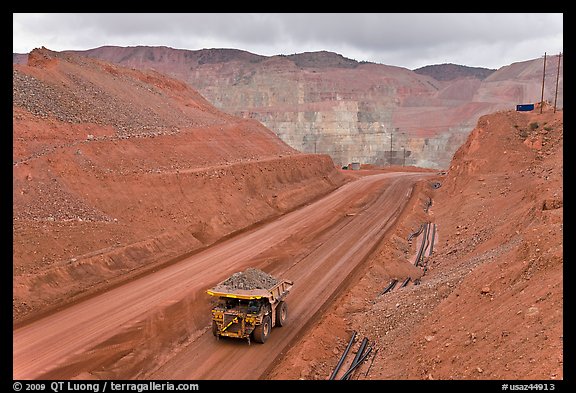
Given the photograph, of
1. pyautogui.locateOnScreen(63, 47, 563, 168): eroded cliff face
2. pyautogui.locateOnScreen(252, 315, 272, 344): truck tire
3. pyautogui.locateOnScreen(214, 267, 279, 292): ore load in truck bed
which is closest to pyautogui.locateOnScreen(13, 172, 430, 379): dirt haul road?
pyautogui.locateOnScreen(252, 315, 272, 344): truck tire

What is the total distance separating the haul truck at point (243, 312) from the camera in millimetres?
11977

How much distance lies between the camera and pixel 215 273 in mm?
18531

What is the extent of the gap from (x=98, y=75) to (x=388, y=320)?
33.4m

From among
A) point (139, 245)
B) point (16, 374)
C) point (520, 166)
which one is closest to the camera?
point (16, 374)

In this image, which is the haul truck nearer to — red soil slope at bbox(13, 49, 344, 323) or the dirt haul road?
the dirt haul road

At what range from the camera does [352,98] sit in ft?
342

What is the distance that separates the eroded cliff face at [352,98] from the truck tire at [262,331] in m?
71.7

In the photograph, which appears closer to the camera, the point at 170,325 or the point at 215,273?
the point at 170,325

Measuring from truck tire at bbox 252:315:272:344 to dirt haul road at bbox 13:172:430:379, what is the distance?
193mm

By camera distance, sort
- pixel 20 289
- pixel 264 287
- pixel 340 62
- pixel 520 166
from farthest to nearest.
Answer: pixel 340 62 < pixel 520 166 < pixel 20 289 < pixel 264 287

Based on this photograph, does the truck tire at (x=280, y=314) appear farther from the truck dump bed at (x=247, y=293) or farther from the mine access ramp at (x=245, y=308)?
the truck dump bed at (x=247, y=293)
